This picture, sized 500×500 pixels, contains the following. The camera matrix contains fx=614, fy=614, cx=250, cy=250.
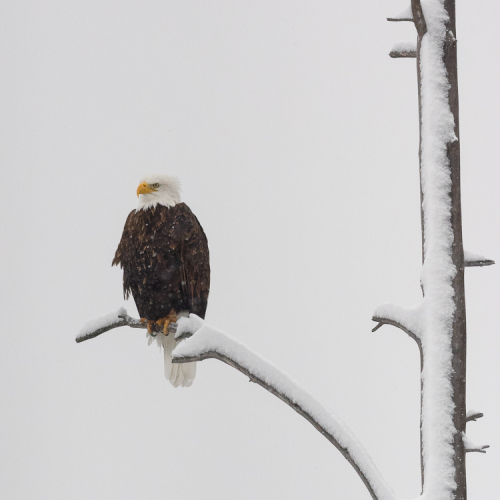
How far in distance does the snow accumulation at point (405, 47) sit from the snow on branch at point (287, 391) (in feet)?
3.10

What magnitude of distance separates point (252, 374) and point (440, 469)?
479mm

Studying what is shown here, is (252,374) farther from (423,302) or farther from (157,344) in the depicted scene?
(157,344)

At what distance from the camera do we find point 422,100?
157 centimetres

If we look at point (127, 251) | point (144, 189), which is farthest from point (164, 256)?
point (144, 189)

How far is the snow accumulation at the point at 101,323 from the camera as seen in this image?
6.31ft

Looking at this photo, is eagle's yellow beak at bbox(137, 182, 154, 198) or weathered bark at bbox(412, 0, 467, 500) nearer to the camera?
weathered bark at bbox(412, 0, 467, 500)

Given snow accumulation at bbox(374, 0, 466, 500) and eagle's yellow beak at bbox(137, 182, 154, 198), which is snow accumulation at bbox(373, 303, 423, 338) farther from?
eagle's yellow beak at bbox(137, 182, 154, 198)

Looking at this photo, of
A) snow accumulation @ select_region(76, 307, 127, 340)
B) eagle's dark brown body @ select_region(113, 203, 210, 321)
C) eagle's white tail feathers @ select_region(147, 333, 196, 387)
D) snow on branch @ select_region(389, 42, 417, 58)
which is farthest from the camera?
eagle's white tail feathers @ select_region(147, 333, 196, 387)

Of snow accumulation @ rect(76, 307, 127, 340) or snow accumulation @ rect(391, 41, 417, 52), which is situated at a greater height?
snow accumulation @ rect(391, 41, 417, 52)

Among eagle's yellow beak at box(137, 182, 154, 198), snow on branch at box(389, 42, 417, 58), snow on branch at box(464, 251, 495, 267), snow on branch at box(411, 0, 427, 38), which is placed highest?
eagle's yellow beak at box(137, 182, 154, 198)

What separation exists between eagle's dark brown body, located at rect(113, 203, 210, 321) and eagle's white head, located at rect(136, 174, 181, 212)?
0.08 ft

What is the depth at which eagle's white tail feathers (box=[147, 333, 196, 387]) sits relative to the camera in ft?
9.68

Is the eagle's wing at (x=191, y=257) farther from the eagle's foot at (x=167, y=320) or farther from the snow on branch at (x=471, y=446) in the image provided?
the snow on branch at (x=471, y=446)

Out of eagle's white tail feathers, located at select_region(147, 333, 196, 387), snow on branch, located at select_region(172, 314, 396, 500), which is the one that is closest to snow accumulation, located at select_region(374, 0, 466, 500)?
snow on branch, located at select_region(172, 314, 396, 500)
